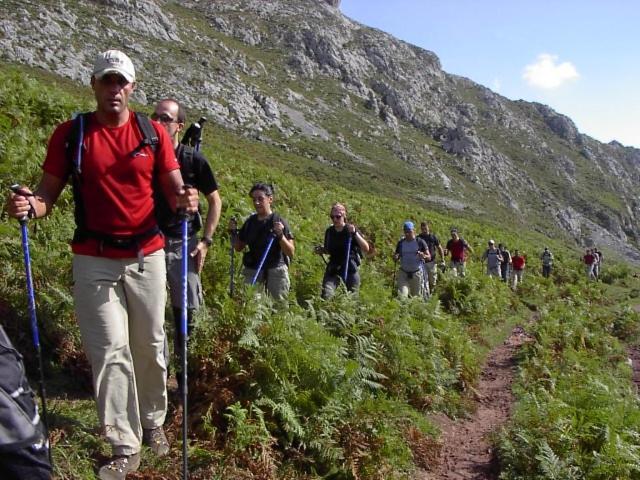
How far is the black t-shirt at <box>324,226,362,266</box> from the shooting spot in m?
9.18

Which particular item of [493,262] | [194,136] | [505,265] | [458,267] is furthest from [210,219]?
[505,265]

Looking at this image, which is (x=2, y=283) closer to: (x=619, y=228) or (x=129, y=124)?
(x=129, y=124)

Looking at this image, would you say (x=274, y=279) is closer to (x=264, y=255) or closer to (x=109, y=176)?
(x=264, y=255)

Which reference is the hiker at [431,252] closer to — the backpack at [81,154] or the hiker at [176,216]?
the hiker at [176,216]

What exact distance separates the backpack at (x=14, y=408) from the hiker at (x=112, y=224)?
1.50 metres

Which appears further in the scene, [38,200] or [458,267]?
[458,267]

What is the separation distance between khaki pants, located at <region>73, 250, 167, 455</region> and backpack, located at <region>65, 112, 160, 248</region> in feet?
0.48

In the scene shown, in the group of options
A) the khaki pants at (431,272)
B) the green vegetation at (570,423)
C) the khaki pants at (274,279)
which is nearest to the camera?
the green vegetation at (570,423)

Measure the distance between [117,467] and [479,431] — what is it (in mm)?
5648

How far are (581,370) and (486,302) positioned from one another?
477 cm

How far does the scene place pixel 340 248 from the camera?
9.23 meters

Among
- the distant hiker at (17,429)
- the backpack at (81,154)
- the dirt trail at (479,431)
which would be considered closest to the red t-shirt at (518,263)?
the dirt trail at (479,431)

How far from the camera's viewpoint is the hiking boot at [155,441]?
420cm

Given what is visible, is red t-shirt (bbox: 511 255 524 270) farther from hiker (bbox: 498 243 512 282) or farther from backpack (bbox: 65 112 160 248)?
backpack (bbox: 65 112 160 248)
